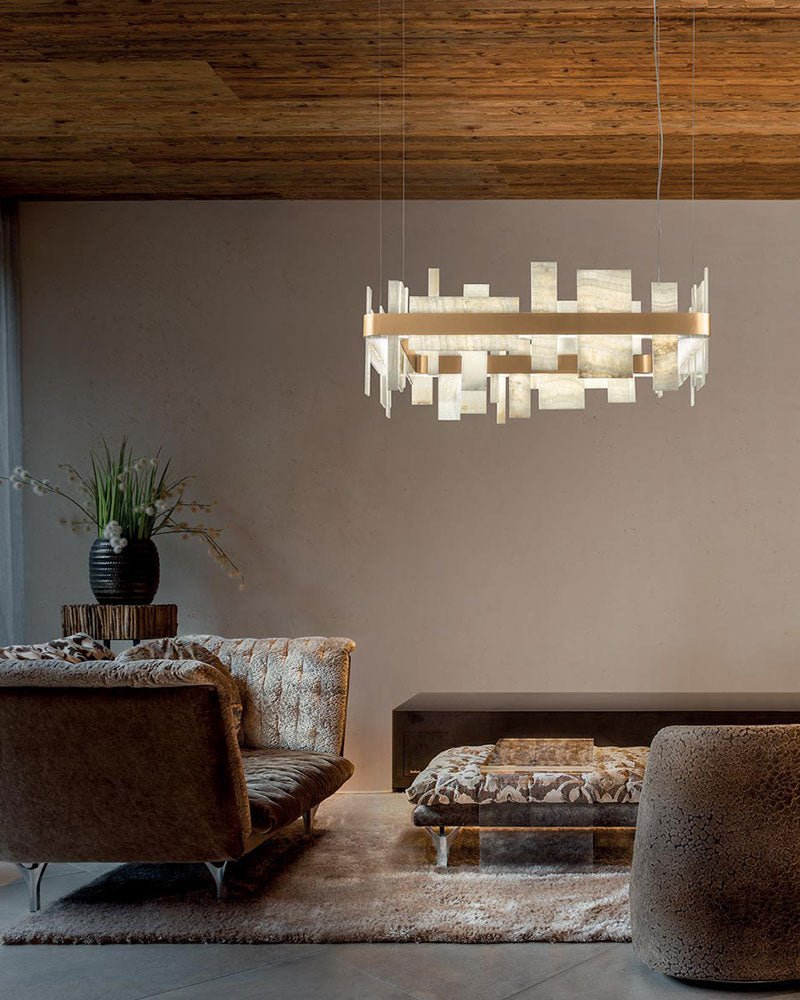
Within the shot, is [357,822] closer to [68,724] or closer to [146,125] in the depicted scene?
[68,724]

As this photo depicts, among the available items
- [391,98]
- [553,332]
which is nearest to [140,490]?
[391,98]

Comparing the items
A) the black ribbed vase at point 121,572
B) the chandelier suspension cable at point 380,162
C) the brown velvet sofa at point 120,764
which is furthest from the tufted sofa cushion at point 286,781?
the chandelier suspension cable at point 380,162

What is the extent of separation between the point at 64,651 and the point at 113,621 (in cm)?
135

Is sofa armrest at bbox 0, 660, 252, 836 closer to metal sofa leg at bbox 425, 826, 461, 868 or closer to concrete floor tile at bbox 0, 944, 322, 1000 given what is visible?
concrete floor tile at bbox 0, 944, 322, 1000

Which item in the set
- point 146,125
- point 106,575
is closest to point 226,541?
point 106,575

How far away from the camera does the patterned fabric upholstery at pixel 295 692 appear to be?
4.29 metres

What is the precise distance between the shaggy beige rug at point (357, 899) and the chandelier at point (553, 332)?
1.45m

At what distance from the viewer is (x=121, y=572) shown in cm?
479

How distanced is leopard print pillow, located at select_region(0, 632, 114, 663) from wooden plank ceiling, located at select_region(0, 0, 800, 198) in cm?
200

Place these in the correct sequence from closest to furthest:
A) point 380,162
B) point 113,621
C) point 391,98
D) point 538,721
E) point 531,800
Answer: point 531,800 < point 538,721 < point 391,98 < point 113,621 < point 380,162

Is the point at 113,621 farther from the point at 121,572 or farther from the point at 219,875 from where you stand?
the point at 219,875

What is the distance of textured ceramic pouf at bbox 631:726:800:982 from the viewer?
2566mm

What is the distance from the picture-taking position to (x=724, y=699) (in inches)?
181

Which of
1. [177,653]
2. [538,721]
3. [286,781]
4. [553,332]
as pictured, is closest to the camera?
[553,332]
